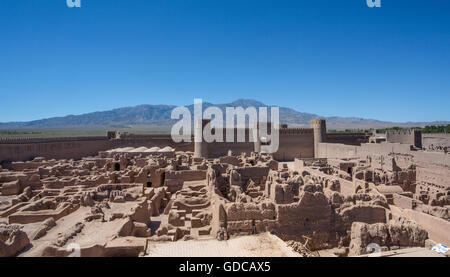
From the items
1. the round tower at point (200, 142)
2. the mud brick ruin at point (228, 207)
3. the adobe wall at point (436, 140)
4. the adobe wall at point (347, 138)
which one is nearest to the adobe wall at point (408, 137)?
the adobe wall at point (436, 140)

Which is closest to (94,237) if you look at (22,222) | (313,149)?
(22,222)

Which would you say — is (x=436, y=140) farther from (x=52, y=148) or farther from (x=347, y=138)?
(x=52, y=148)

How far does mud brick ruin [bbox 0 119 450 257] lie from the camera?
10523 mm

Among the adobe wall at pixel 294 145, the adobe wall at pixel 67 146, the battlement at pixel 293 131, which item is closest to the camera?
the adobe wall at pixel 67 146

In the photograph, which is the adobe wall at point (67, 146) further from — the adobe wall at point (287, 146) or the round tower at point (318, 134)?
the round tower at point (318, 134)

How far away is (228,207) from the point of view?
459 inches

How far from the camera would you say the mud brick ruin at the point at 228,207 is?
1052 centimetres

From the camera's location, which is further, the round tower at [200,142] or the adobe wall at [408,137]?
the round tower at [200,142]

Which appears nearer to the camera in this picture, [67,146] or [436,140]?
[436,140]

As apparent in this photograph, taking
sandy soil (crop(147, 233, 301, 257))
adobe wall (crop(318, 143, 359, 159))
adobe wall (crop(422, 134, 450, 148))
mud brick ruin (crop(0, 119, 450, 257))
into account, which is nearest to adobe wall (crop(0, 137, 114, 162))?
mud brick ruin (crop(0, 119, 450, 257))

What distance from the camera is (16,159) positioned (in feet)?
101

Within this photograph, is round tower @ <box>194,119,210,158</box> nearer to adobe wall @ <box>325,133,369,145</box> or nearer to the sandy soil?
adobe wall @ <box>325,133,369,145</box>

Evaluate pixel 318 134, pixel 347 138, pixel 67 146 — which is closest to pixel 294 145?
pixel 318 134

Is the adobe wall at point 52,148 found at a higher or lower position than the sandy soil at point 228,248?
higher
